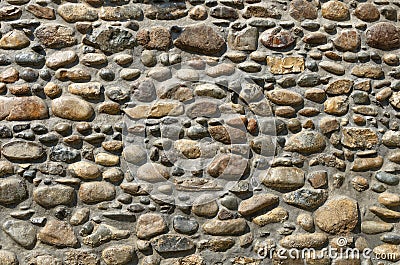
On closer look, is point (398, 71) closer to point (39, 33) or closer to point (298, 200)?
point (298, 200)

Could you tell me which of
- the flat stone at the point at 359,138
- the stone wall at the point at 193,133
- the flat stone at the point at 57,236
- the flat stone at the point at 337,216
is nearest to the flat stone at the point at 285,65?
the stone wall at the point at 193,133

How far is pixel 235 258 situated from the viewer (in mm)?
3271

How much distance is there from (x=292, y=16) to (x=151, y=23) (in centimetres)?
97

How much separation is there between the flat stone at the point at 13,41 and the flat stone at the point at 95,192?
1.00 m

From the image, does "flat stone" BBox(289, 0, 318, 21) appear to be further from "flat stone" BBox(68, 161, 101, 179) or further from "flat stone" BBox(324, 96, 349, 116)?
"flat stone" BBox(68, 161, 101, 179)

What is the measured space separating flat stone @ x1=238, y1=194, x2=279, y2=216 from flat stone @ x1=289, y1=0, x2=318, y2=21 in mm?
1246

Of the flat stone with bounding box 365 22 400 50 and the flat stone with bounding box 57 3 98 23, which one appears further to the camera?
the flat stone with bounding box 365 22 400 50

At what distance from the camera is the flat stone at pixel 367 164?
3393mm

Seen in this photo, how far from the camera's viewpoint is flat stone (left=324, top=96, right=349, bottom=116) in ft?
11.3

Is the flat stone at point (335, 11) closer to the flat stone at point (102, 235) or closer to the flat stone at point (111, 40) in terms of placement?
the flat stone at point (111, 40)

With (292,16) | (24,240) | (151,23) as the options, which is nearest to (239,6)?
(292,16)

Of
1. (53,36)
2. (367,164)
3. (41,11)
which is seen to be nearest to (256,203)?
(367,164)

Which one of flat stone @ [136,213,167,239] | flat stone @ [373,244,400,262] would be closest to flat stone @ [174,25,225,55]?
flat stone @ [136,213,167,239]

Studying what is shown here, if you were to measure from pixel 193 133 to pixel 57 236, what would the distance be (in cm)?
108
